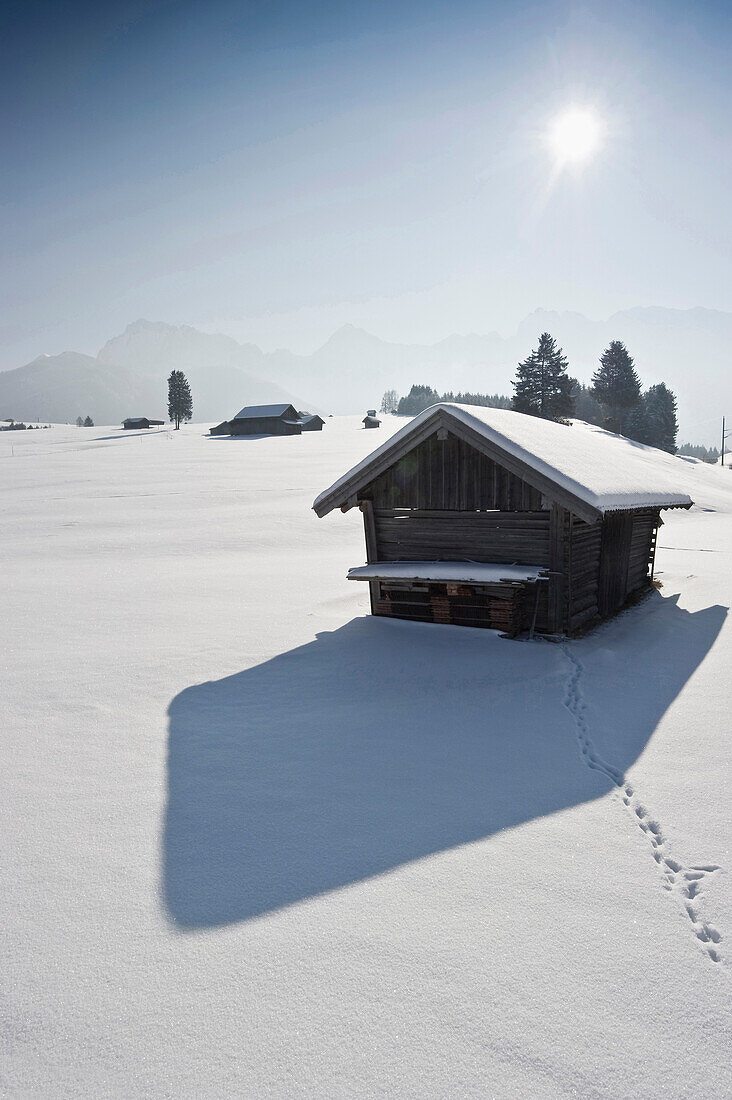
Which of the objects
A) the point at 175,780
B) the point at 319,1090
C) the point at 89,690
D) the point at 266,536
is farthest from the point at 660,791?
the point at 266,536

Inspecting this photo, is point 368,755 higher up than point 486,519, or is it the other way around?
point 486,519

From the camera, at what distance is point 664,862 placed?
470 cm

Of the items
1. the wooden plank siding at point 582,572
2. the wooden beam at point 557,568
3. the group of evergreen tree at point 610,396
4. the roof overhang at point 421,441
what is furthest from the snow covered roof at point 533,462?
the group of evergreen tree at point 610,396

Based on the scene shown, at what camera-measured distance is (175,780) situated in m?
5.80

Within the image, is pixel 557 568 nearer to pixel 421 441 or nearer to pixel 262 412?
pixel 421 441

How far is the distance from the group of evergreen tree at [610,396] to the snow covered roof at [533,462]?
169ft

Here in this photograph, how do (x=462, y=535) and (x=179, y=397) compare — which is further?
(x=179, y=397)

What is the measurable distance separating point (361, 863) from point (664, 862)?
2349mm

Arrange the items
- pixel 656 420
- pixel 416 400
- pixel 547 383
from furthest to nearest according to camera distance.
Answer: pixel 416 400
pixel 656 420
pixel 547 383

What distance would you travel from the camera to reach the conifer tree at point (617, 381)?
68.9m

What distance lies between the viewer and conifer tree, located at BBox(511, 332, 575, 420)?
62.2 meters

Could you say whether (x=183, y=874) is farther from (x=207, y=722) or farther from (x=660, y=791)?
(x=660, y=791)

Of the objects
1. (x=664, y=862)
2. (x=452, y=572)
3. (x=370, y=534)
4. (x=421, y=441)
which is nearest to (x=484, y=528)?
(x=452, y=572)

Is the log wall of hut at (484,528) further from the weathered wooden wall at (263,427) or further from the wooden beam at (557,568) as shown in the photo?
the weathered wooden wall at (263,427)
